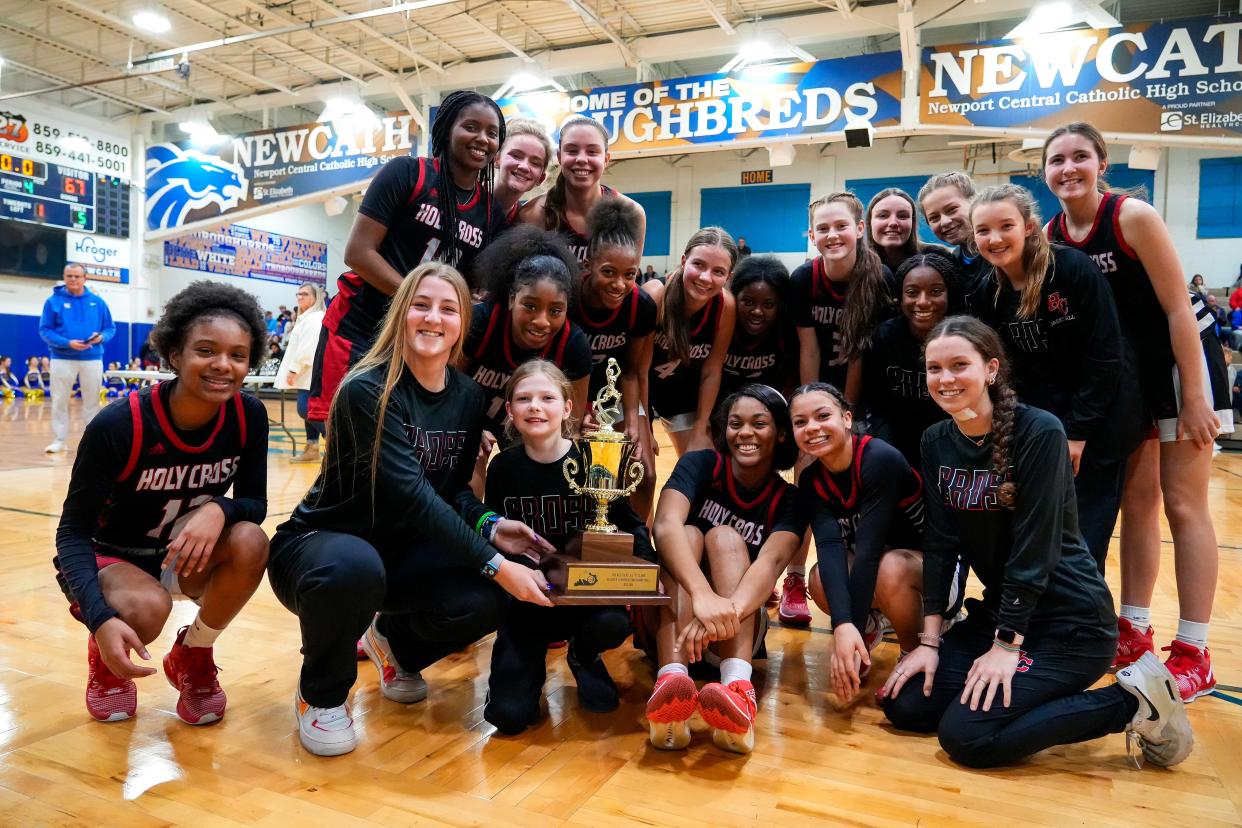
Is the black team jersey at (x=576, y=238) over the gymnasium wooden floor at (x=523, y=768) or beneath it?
over

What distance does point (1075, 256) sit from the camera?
7.93 feet

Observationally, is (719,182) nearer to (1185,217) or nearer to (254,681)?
(1185,217)

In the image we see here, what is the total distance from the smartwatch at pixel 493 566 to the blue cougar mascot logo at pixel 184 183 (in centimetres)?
1138

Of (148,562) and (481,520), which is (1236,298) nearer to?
(481,520)

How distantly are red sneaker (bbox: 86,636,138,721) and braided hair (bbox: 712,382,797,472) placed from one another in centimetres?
179

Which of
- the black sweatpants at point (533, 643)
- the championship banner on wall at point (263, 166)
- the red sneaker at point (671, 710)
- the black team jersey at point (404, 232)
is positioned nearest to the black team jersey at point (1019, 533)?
the red sneaker at point (671, 710)

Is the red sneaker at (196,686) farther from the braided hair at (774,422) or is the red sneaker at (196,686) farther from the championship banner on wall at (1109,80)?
the championship banner on wall at (1109,80)

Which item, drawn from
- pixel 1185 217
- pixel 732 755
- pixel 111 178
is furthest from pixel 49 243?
pixel 1185 217

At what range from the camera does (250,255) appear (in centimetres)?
1878

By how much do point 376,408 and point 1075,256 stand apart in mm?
2012

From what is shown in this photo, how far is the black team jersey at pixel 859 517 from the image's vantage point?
7.74 ft

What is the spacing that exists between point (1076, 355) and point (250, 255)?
1927cm

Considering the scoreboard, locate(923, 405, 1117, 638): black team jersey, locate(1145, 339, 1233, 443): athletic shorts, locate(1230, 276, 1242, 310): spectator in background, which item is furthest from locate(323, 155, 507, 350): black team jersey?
the scoreboard

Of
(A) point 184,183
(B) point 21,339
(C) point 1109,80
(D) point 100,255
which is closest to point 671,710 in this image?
(C) point 1109,80
